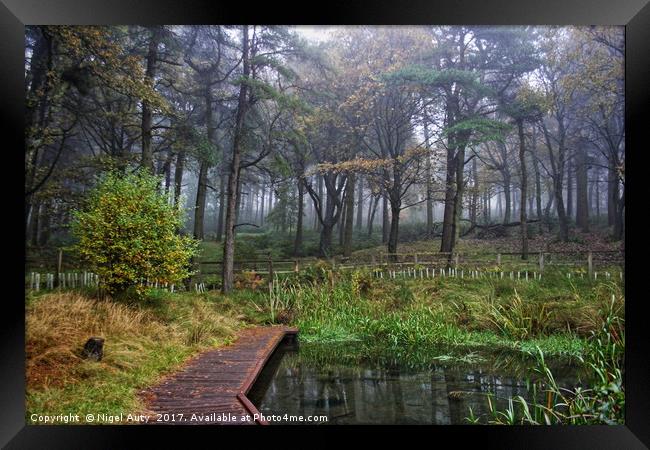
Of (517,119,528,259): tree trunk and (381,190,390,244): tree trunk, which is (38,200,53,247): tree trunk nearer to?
(381,190,390,244): tree trunk

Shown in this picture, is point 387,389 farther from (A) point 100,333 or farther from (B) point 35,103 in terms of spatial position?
(B) point 35,103

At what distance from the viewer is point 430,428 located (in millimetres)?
3277

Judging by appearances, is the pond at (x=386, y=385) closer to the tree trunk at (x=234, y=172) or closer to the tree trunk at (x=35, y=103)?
the tree trunk at (x=234, y=172)

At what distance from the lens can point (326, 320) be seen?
4.06m

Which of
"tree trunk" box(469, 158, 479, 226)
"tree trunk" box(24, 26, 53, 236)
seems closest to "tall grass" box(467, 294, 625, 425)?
"tree trunk" box(469, 158, 479, 226)

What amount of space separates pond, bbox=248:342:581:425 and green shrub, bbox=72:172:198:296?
1545mm

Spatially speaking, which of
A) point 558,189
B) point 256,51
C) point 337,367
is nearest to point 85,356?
point 337,367

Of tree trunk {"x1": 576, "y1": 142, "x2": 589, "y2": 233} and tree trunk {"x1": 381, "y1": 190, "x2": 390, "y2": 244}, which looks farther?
tree trunk {"x1": 381, "y1": 190, "x2": 390, "y2": 244}

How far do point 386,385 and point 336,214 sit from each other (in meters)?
1.85

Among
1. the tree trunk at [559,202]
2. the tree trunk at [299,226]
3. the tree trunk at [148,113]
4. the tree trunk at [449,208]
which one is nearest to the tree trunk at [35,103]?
the tree trunk at [148,113]

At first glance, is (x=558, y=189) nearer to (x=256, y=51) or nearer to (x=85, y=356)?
(x=256, y=51)

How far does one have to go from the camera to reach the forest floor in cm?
324

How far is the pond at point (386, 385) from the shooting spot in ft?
11.0
